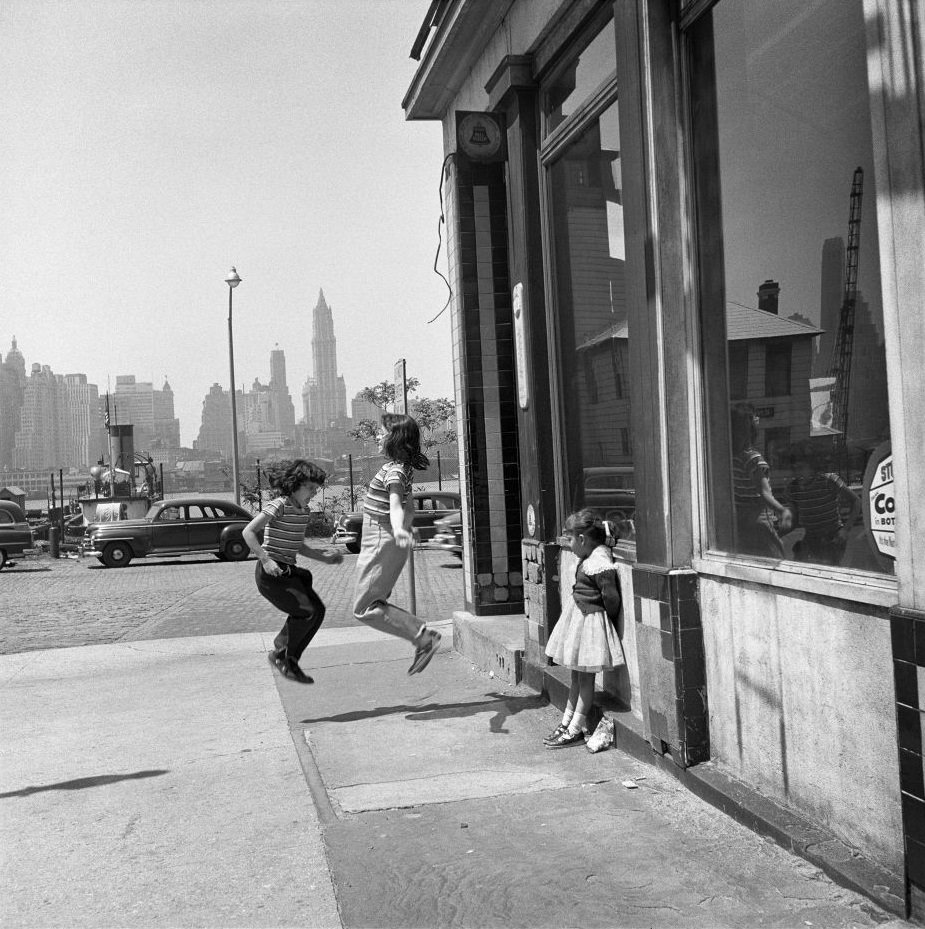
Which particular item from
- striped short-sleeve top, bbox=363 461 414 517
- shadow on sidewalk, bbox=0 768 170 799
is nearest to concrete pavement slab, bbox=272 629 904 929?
shadow on sidewalk, bbox=0 768 170 799

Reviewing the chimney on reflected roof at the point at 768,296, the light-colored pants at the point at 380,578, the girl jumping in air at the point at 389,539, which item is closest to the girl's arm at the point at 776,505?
the chimney on reflected roof at the point at 768,296

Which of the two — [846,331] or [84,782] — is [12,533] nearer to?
[84,782]

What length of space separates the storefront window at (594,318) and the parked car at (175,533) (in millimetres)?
18142

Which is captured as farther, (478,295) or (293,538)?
(478,295)

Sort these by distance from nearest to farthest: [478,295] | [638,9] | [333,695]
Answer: [638,9] → [333,695] → [478,295]

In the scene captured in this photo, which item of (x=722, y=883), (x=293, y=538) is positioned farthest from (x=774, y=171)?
(x=293, y=538)

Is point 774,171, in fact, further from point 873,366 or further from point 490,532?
point 490,532

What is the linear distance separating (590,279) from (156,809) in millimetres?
3862

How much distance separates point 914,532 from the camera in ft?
10.6

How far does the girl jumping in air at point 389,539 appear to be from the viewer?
6.34 meters

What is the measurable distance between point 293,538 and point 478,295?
2.90m

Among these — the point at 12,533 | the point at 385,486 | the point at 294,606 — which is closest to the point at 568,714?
the point at 385,486

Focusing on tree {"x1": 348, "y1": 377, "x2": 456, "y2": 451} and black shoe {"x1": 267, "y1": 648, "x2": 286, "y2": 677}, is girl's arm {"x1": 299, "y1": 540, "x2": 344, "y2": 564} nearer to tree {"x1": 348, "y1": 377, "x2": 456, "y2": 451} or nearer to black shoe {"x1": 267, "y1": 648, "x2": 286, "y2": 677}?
black shoe {"x1": 267, "y1": 648, "x2": 286, "y2": 677}

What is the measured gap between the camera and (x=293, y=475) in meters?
6.78
